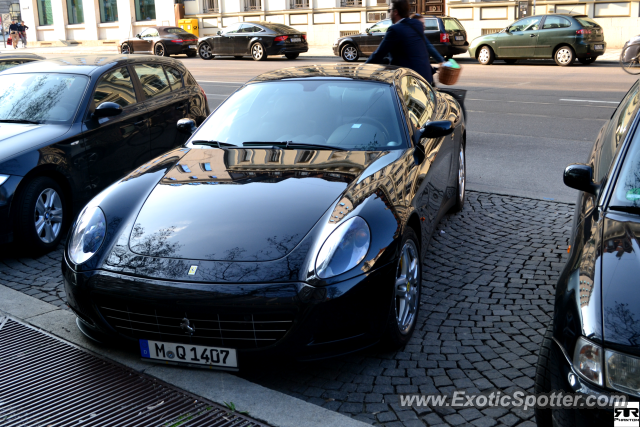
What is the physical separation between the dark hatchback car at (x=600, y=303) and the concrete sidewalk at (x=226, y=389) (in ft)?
3.33

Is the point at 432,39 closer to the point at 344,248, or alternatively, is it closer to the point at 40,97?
the point at 40,97

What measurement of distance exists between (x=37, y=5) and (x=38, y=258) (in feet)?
161

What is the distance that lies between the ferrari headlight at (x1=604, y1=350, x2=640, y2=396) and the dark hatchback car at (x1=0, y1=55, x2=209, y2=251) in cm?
460

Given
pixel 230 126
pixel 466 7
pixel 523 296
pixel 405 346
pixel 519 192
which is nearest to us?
pixel 405 346

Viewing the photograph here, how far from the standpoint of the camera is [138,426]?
3.13 metres

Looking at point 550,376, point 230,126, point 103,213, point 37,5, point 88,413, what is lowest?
point 88,413

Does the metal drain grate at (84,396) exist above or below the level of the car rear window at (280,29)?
below

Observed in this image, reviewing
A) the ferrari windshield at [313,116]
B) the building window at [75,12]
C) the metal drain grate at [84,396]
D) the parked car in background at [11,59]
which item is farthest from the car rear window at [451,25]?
the building window at [75,12]

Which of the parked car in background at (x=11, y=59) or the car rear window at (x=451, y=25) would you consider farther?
the car rear window at (x=451, y=25)

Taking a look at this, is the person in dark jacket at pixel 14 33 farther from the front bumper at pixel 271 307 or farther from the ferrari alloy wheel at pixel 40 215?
the front bumper at pixel 271 307

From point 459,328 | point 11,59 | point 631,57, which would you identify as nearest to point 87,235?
point 459,328

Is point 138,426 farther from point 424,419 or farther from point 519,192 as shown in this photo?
point 519,192

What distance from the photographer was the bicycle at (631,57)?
17.4 m


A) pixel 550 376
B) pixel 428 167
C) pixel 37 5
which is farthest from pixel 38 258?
pixel 37 5
